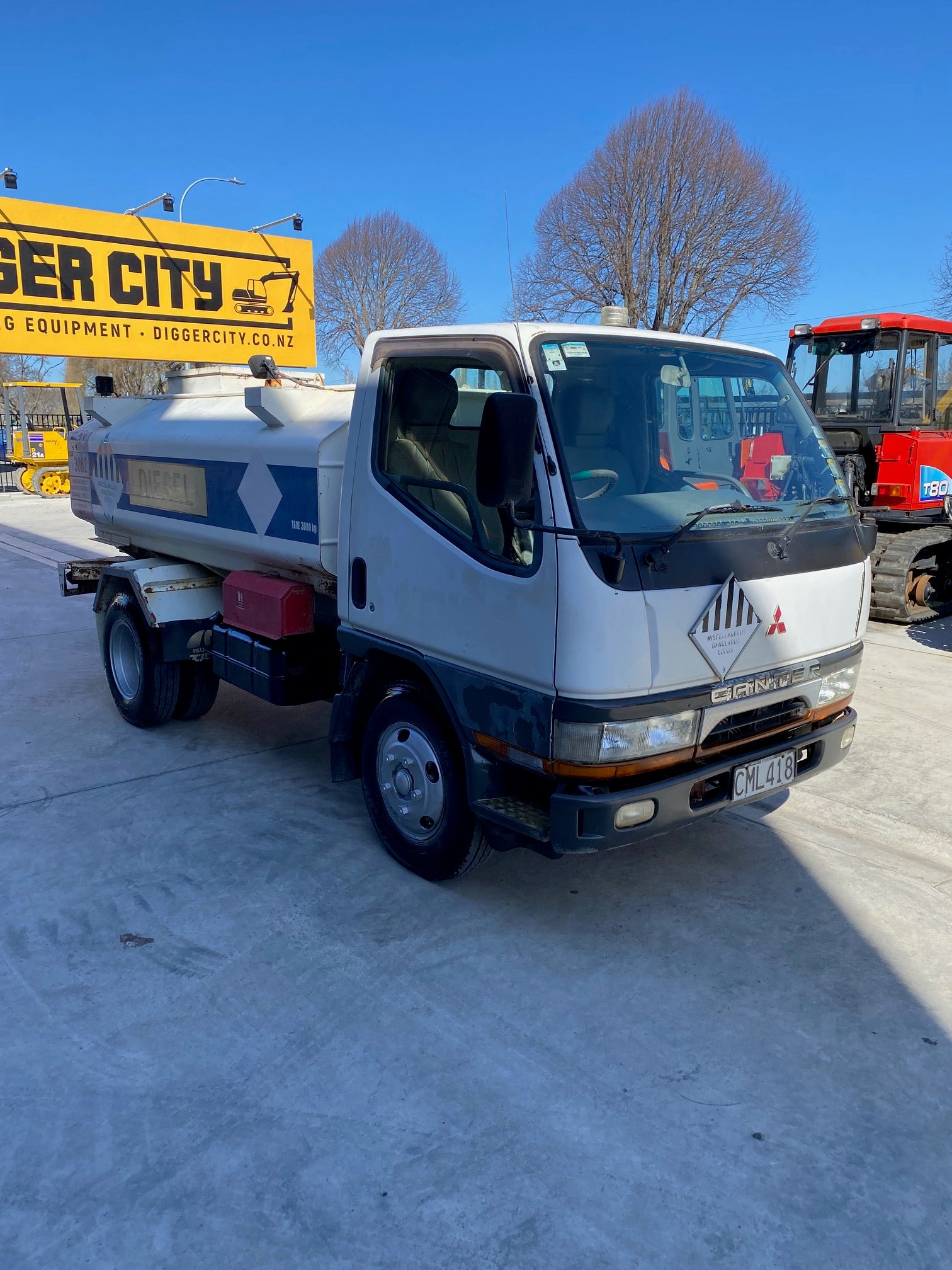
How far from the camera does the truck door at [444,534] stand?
335 cm

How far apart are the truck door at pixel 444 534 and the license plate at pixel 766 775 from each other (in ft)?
2.97

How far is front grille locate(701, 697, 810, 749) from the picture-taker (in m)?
3.60

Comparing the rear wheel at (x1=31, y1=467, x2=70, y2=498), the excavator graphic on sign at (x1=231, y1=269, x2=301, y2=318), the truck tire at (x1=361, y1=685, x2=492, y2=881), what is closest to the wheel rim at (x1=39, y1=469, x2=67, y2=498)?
the rear wheel at (x1=31, y1=467, x2=70, y2=498)

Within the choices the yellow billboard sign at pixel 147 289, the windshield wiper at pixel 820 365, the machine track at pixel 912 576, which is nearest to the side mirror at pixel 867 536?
the machine track at pixel 912 576

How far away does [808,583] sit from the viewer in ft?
12.2

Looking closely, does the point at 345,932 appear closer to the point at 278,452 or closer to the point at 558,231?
the point at 278,452

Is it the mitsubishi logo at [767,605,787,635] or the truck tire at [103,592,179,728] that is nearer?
the mitsubishi logo at [767,605,787,635]

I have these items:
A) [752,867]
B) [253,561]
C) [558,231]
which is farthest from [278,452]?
[558,231]

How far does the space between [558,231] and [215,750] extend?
23.3 metres

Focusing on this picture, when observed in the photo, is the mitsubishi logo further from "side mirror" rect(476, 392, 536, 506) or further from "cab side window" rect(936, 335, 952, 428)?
"cab side window" rect(936, 335, 952, 428)

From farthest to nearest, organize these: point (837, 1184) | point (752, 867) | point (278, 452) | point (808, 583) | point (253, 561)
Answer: point (253, 561), point (278, 452), point (752, 867), point (808, 583), point (837, 1184)

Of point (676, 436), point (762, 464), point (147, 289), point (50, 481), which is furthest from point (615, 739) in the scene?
point (50, 481)

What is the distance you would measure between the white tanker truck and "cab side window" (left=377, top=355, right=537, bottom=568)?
10 mm

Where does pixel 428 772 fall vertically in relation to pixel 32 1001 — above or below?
above
